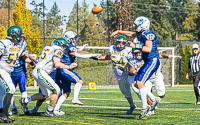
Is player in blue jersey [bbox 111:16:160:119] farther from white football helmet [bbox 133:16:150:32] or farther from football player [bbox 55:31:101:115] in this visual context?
football player [bbox 55:31:101:115]

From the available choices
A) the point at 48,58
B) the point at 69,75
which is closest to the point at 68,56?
the point at 69,75

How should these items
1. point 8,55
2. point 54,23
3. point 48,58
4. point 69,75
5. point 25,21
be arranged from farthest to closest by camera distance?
point 54,23 < point 25,21 < point 69,75 < point 48,58 < point 8,55

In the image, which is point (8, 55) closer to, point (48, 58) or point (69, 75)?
point (48, 58)

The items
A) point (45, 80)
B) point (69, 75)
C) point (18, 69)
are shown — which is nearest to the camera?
point (45, 80)

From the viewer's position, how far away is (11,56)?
7.08 metres

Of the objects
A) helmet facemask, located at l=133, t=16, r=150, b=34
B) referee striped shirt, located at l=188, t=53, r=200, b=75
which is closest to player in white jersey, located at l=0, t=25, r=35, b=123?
helmet facemask, located at l=133, t=16, r=150, b=34

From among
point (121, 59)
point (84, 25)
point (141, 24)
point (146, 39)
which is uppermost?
Answer: point (84, 25)

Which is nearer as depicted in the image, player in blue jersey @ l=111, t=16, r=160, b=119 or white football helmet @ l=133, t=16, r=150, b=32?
player in blue jersey @ l=111, t=16, r=160, b=119

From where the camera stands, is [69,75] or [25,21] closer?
[69,75]

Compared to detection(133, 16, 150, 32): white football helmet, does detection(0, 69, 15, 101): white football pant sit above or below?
below

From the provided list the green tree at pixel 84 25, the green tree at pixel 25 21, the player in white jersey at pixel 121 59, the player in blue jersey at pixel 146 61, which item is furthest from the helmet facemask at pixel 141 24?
the green tree at pixel 25 21

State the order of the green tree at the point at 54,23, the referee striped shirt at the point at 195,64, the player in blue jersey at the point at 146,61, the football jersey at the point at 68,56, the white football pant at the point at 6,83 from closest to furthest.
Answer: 1. the white football pant at the point at 6,83
2. the player in blue jersey at the point at 146,61
3. the football jersey at the point at 68,56
4. the referee striped shirt at the point at 195,64
5. the green tree at the point at 54,23

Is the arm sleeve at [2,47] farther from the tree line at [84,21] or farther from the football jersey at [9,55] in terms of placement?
the tree line at [84,21]

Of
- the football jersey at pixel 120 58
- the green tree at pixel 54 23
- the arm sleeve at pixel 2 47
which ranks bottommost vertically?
the football jersey at pixel 120 58
